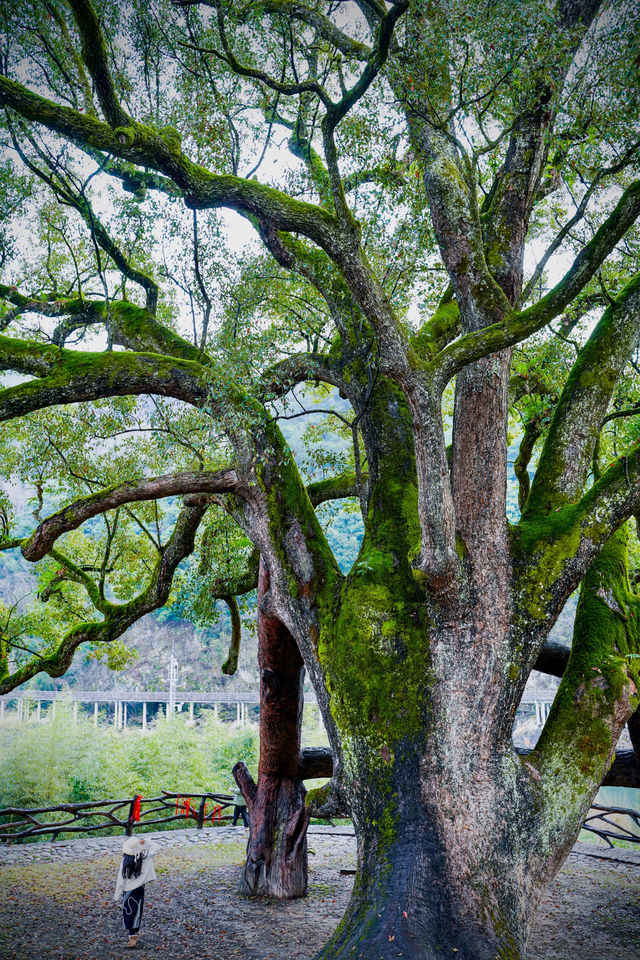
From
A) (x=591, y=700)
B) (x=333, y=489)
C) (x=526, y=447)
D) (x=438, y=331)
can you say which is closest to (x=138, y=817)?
(x=333, y=489)

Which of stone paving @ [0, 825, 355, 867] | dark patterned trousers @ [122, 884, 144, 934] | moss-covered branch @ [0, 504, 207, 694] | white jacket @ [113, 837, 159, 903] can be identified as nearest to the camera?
dark patterned trousers @ [122, 884, 144, 934]

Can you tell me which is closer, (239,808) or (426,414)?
(426,414)

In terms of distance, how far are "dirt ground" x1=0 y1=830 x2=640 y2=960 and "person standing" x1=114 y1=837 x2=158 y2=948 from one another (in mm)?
209

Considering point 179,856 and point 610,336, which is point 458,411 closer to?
point 610,336

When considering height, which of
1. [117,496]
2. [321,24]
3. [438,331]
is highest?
[321,24]

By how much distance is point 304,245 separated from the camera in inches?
274

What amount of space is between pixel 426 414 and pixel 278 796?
566 centimetres

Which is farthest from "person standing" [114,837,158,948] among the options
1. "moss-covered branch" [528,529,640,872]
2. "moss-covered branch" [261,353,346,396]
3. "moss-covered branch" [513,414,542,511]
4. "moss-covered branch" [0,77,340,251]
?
"moss-covered branch" [0,77,340,251]

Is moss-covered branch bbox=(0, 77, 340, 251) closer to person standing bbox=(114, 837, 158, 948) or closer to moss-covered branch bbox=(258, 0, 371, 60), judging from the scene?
moss-covered branch bbox=(258, 0, 371, 60)

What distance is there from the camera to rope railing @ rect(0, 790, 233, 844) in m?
10.0

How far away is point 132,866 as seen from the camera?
622 centimetres

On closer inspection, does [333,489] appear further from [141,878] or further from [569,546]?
[141,878]

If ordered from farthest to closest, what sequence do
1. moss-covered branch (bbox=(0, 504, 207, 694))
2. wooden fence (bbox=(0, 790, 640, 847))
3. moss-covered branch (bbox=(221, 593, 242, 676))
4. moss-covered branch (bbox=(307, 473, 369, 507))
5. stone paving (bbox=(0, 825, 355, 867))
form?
1. stone paving (bbox=(0, 825, 355, 867))
2. wooden fence (bbox=(0, 790, 640, 847))
3. moss-covered branch (bbox=(221, 593, 242, 676))
4. moss-covered branch (bbox=(307, 473, 369, 507))
5. moss-covered branch (bbox=(0, 504, 207, 694))

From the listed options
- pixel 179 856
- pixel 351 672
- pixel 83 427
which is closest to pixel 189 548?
pixel 83 427
